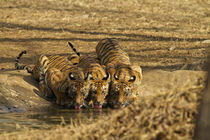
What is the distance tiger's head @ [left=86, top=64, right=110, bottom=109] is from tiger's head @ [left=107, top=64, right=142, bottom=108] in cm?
12

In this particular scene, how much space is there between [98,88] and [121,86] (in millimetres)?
377

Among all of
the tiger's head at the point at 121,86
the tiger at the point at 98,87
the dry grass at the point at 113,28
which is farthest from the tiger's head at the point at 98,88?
the dry grass at the point at 113,28

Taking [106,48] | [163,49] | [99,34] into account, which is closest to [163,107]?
[106,48]

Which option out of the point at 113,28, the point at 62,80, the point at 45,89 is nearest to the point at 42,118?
the point at 62,80

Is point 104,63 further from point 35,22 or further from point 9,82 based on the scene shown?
point 35,22

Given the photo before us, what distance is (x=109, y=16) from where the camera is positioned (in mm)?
15586

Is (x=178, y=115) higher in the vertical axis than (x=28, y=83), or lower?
higher

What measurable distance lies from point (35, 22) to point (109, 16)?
2.64 metres

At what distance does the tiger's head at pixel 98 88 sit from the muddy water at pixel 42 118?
16 centimetres

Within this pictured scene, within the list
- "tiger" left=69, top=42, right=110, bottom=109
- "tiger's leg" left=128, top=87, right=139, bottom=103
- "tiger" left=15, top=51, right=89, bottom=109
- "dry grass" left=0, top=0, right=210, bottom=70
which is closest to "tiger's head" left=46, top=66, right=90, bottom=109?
"tiger" left=15, top=51, right=89, bottom=109

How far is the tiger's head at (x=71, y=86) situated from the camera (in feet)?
23.1

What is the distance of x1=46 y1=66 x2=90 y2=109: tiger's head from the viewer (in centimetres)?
704

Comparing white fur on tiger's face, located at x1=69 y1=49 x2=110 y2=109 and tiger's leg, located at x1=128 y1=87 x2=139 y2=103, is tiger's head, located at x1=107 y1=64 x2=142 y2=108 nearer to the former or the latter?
tiger's leg, located at x1=128 y1=87 x2=139 y2=103

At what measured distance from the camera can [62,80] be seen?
741cm
